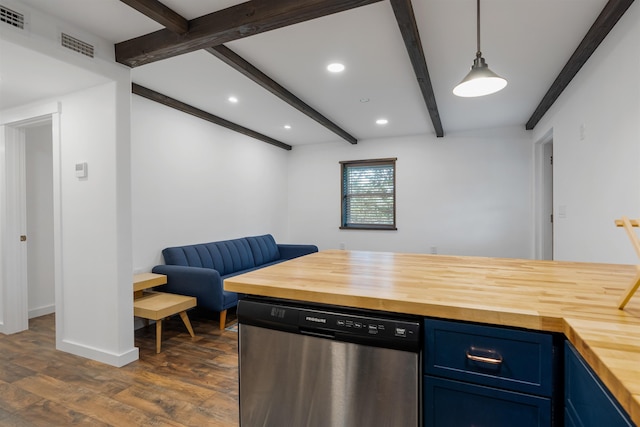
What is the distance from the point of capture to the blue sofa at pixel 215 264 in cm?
325

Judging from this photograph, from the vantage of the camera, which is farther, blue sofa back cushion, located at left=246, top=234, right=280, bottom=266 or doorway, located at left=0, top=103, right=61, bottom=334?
blue sofa back cushion, located at left=246, top=234, right=280, bottom=266

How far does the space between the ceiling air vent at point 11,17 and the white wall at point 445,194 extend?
469cm

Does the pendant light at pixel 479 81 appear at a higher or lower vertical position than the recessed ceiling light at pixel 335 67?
lower

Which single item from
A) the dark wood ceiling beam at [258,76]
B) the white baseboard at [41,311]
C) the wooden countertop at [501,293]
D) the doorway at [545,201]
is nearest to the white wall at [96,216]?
the dark wood ceiling beam at [258,76]

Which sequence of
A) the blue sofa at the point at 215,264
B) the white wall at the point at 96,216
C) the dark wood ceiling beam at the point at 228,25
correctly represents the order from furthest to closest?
the blue sofa at the point at 215,264 → the white wall at the point at 96,216 → the dark wood ceiling beam at the point at 228,25

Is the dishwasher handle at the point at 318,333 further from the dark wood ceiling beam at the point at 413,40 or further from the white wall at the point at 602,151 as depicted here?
the white wall at the point at 602,151

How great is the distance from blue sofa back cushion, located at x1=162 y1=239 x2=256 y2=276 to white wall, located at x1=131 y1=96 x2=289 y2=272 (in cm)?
16

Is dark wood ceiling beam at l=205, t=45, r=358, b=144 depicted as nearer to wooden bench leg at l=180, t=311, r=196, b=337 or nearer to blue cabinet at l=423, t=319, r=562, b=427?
wooden bench leg at l=180, t=311, r=196, b=337

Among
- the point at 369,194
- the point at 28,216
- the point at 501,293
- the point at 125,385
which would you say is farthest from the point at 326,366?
the point at 369,194

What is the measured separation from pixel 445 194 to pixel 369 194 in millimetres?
1345

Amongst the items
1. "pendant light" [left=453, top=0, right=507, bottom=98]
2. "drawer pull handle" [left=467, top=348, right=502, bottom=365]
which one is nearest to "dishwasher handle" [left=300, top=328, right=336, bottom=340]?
"drawer pull handle" [left=467, top=348, right=502, bottom=365]

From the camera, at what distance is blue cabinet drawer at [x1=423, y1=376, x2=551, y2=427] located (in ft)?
3.17

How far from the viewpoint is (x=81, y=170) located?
2709 millimetres

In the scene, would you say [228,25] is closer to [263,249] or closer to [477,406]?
[477,406]
